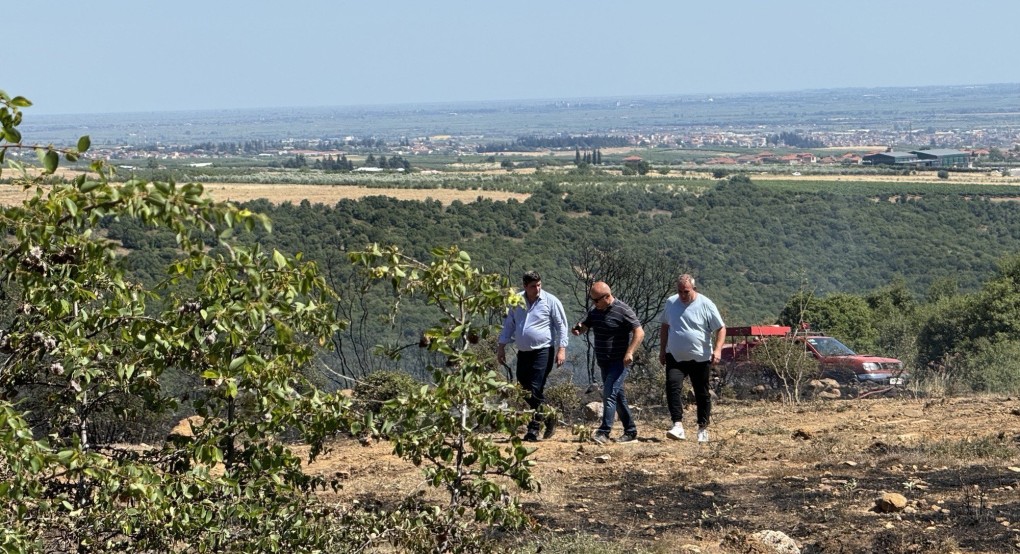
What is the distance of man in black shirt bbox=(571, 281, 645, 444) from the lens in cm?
894

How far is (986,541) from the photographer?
559 cm

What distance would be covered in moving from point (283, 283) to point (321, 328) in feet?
2.14

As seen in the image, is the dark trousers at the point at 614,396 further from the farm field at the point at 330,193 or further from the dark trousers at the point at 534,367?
the farm field at the point at 330,193

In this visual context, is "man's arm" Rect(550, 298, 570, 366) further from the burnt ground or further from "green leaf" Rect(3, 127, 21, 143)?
"green leaf" Rect(3, 127, 21, 143)

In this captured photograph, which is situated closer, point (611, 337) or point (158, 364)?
point (158, 364)

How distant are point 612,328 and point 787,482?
2.06 meters

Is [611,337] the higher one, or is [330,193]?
[611,337]

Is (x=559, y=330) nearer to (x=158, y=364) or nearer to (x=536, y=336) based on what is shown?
(x=536, y=336)

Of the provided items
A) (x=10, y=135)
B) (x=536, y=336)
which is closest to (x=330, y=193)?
(x=536, y=336)

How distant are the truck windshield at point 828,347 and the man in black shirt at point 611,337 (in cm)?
789

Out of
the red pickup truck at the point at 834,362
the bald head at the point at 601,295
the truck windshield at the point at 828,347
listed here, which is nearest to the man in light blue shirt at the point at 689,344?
the bald head at the point at 601,295

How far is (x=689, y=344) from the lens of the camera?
8.92 meters

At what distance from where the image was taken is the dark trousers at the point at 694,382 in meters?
9.12

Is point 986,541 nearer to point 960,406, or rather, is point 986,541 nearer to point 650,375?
point 960,406
